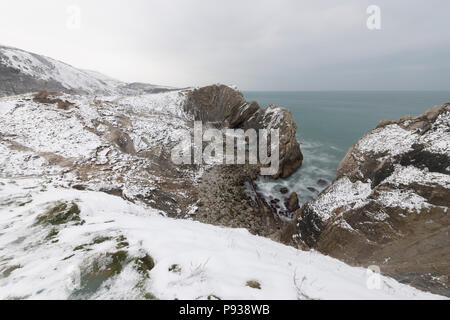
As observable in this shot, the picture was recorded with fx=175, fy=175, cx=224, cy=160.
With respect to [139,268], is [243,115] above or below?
above

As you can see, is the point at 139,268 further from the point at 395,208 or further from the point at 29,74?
the point at 29,74

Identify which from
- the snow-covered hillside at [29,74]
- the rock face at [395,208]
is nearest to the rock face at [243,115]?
the rock face at [395,208]

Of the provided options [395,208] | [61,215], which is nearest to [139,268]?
[61,215]

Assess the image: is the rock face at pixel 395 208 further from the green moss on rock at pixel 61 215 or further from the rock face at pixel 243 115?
the rock face at pixel 243 115

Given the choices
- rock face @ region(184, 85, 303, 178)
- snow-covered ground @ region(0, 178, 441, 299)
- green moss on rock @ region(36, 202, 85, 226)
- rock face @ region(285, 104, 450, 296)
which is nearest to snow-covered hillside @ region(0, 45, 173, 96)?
rock face @ region(184, 85, 303, 178)
